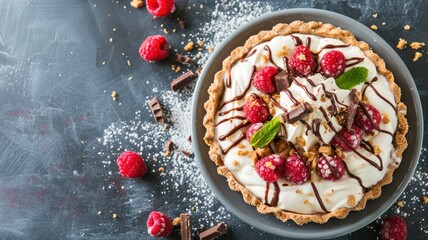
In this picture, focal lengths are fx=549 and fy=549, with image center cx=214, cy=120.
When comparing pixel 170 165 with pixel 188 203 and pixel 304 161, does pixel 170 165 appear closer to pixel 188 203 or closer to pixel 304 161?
pixel 188 203

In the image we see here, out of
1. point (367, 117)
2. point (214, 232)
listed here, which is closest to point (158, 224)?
point (214, 232)

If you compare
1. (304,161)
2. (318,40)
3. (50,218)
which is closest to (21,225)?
(50,218)

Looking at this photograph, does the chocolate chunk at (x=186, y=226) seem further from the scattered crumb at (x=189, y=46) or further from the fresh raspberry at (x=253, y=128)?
the scattered crumb at (x=189, y=46)

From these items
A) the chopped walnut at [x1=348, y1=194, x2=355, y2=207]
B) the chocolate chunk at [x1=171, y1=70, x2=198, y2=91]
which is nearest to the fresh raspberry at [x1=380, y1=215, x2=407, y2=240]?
the chopped walnut at [x1=348, y1=194, x2=355, y2=207]

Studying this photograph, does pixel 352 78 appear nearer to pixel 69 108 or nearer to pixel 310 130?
pixel 310 130

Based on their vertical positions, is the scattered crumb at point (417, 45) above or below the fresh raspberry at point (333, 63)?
below

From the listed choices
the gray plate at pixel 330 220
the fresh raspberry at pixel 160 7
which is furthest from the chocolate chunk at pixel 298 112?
the fresh raspberry at pixel 160 7
